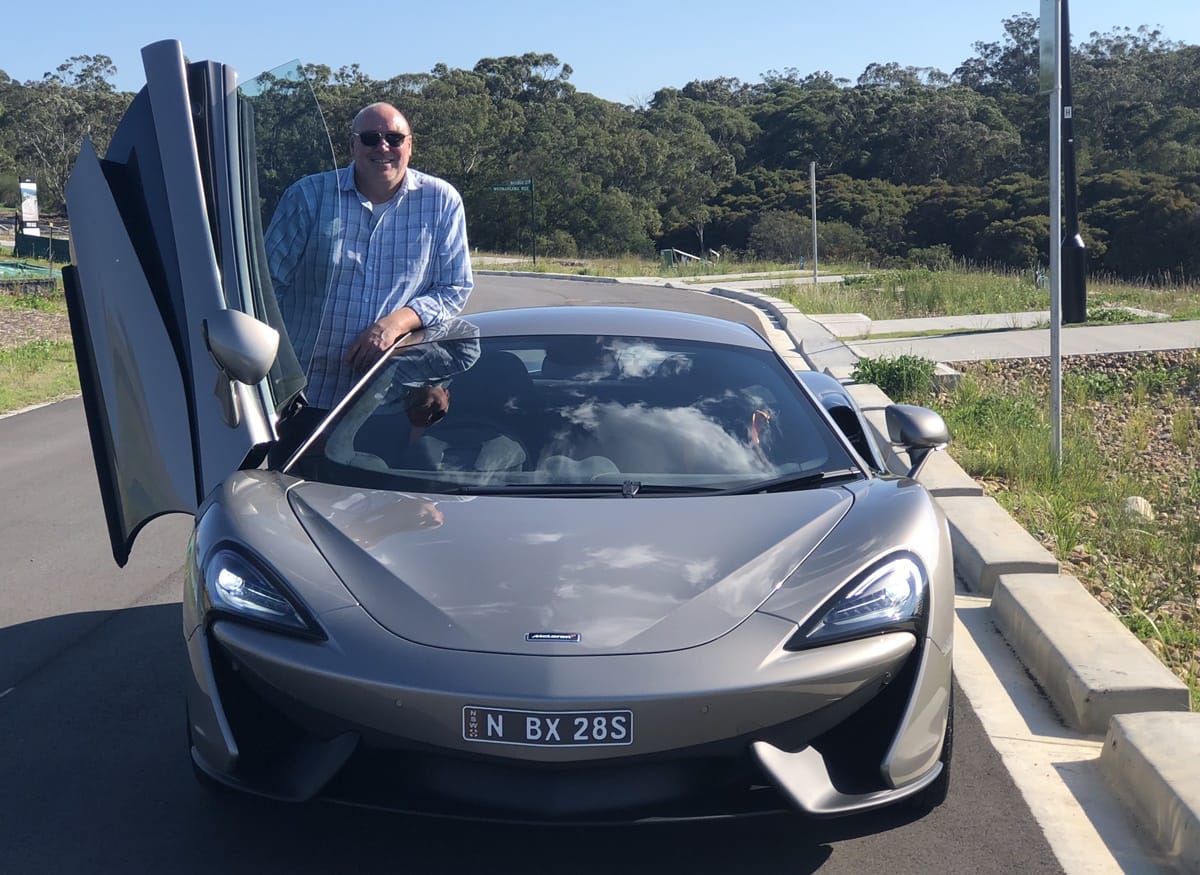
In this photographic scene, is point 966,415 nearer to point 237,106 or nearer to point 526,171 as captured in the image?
point 237,106

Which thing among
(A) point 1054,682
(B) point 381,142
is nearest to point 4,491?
(B) point 381,142

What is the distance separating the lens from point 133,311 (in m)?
4.27

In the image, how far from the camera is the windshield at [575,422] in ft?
12.5

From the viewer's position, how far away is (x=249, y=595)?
10.4 feet

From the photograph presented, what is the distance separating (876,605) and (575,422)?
126 centimetres

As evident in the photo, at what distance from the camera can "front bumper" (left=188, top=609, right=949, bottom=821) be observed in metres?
2.80

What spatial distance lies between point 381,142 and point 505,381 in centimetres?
134

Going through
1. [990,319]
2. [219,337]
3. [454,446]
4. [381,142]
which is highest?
[381,142]

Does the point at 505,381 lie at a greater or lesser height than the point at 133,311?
lesser

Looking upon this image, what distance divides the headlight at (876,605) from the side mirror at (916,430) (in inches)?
41.4

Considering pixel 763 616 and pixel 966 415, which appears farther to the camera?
pixel 966 415

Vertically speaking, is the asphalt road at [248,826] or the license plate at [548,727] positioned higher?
the license plate at [548,727]

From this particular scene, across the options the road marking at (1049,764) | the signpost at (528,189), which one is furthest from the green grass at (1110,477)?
the signpost at (528,189)

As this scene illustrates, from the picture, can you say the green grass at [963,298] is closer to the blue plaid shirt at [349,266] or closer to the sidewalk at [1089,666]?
the sidewalk at [1089,666]
